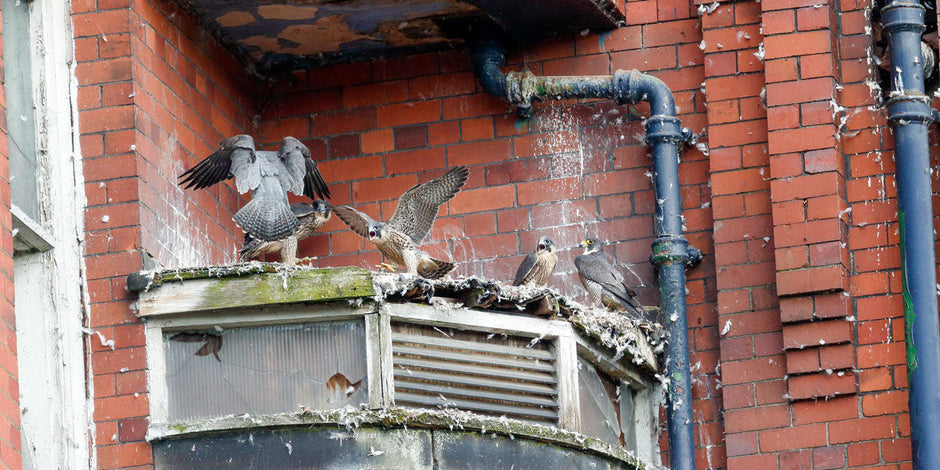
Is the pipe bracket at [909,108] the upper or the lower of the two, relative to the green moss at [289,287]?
upper

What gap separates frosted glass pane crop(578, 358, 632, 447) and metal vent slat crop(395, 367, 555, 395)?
1.13ft

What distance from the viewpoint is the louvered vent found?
973cm

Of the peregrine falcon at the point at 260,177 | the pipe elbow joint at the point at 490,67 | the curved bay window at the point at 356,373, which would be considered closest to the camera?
the curved bay window at the point at 356,373

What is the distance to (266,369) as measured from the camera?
9812 millimetres

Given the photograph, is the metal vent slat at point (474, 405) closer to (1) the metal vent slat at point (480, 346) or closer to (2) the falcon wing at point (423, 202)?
(1) the metal vent slat at point (480, 346)

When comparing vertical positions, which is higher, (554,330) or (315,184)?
(315,184)

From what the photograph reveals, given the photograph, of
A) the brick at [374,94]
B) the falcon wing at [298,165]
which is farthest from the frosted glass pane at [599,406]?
the brick at [374,94]

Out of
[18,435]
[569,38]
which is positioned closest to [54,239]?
[18,435]

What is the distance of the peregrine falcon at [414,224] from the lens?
11.1 m

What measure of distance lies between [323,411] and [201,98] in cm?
255

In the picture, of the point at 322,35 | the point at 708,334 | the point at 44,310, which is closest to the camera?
the point at 44,310

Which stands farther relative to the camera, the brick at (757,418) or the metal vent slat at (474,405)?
the brick at (757,418)

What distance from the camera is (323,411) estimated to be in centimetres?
954

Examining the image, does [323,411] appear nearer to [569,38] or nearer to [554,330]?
[554,330]
